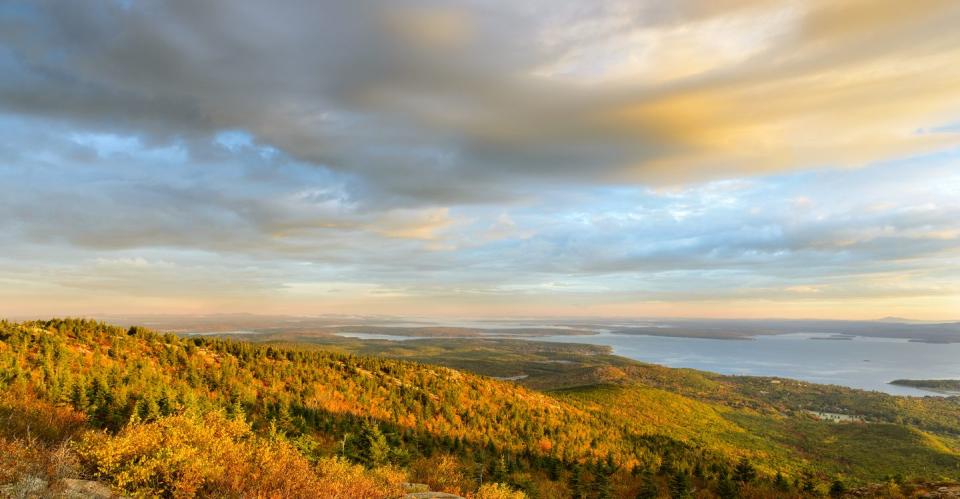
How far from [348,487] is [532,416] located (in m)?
44.6

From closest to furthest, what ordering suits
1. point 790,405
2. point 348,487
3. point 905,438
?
point 348,487 → point 905,438 → point 790,405

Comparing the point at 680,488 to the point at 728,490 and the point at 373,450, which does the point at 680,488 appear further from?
the point at 373,450

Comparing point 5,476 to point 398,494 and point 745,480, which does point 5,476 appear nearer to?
point 398,494

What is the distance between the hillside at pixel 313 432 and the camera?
10125 mm

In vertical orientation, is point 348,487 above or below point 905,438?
above

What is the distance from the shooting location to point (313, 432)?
27297 mm

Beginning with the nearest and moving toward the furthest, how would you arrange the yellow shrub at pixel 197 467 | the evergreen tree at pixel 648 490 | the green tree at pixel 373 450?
the yellow shrub at pixel 197 467, the green tree at pixel 373 450, the evergreen tree at pixel 648 490

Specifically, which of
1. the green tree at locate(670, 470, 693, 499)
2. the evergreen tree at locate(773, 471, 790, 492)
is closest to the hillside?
the green tree at locate(670, 470, 693, 499)

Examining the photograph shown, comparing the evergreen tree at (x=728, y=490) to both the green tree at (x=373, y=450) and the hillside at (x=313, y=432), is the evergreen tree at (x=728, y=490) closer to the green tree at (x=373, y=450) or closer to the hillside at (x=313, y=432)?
the hillside at (x=313, y=432)

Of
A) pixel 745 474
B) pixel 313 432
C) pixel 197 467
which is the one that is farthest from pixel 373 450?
pixel 745 474

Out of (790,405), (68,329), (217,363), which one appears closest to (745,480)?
(217,363)

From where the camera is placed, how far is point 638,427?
67812 mm

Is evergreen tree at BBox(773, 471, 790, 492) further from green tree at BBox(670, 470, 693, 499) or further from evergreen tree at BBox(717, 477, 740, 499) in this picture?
green tree at BBox(670, 470, 693, 499)

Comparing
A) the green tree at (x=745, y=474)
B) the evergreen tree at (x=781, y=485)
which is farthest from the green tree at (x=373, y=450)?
the green tree at (x=745, y=474)
